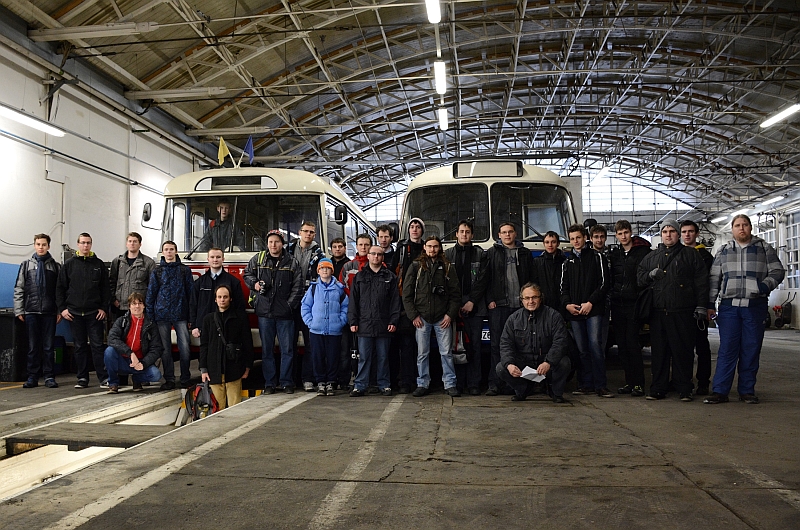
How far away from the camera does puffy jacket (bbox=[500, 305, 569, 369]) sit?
7.14m

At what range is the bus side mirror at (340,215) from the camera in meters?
9.65

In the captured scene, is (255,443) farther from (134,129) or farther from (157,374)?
(134,129)

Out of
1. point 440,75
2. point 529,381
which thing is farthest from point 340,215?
point 440,75

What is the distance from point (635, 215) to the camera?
40.0 m

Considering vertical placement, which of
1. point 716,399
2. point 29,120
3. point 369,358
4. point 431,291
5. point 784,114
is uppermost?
point 784,114

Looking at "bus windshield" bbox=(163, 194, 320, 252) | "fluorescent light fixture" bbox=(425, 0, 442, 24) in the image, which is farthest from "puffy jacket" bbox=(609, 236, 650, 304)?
"fluorescent light fixture" bbox=(425, 0, 442, 24)

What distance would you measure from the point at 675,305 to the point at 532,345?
64.0 inches

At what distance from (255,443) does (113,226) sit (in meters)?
14.2

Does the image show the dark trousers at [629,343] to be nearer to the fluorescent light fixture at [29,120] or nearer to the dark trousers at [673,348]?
the dark trousers at [673,348]

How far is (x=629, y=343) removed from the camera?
304 inches

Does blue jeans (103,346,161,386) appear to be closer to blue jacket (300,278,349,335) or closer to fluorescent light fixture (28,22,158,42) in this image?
blue jacket (300,278,349,335)

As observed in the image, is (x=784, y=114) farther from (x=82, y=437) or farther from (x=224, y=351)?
(x=82, y=437)

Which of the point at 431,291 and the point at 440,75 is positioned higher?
the point at 440,75

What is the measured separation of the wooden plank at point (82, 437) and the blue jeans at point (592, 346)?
15.2 ft
